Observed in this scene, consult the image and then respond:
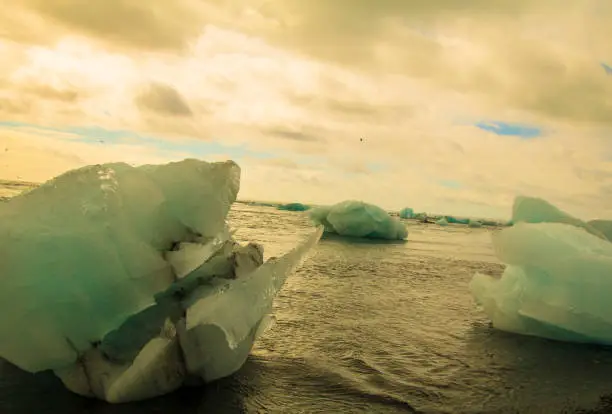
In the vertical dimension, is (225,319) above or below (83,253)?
below

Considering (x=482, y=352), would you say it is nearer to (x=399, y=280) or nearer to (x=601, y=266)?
(x=601, y=266)

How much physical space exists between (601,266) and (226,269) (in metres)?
4.16

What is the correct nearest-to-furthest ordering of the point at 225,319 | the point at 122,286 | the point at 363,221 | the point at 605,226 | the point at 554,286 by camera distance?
1. the point at 225,319
2. the point at 122,286
3. the point at 554,286
4. the point at 605,226
5. the point at 363,221

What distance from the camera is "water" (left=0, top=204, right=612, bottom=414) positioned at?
10.6 feet

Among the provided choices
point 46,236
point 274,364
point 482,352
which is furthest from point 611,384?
point 46,236

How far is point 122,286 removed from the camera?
3.21 m

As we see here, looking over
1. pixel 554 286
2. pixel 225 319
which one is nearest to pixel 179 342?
pixel 225 319

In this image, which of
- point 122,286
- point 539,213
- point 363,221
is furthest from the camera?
point 363,221

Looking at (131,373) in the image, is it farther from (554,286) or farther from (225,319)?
(554,286)

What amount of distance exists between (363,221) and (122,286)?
2018cm

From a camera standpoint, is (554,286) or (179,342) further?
(554,286)

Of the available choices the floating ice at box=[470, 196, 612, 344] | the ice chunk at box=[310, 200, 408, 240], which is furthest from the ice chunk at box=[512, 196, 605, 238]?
the ice chunk at box=[310, 200, 408, 240]

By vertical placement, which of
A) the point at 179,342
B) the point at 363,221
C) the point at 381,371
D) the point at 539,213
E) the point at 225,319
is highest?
the point at 539,213

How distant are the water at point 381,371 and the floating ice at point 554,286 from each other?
0.77ft
